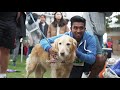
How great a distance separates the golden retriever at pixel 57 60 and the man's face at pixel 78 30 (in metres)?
0.08

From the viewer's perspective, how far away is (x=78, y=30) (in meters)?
4.50

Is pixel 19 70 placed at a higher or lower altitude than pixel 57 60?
lower

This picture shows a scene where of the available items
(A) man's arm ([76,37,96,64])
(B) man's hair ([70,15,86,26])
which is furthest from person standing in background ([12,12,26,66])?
(A) man's arm ([76,37,96,64])

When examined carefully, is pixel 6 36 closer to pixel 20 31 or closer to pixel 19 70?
pixel 20 31

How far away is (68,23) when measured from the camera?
4.47 meters

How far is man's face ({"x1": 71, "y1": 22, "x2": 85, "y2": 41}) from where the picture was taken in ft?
14.7

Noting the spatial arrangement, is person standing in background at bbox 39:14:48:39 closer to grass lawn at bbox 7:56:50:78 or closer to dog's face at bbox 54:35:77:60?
dog's face at bbox 54:35:77:60

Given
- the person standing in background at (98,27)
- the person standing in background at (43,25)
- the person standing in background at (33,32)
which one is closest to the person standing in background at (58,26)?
the person standing in background at (43,25)

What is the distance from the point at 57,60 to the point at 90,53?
1.49 feet

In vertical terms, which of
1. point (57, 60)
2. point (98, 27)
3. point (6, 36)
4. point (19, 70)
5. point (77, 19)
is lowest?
point (19, 70)

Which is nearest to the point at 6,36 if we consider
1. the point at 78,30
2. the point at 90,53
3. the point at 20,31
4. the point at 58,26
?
the point at 20,31
